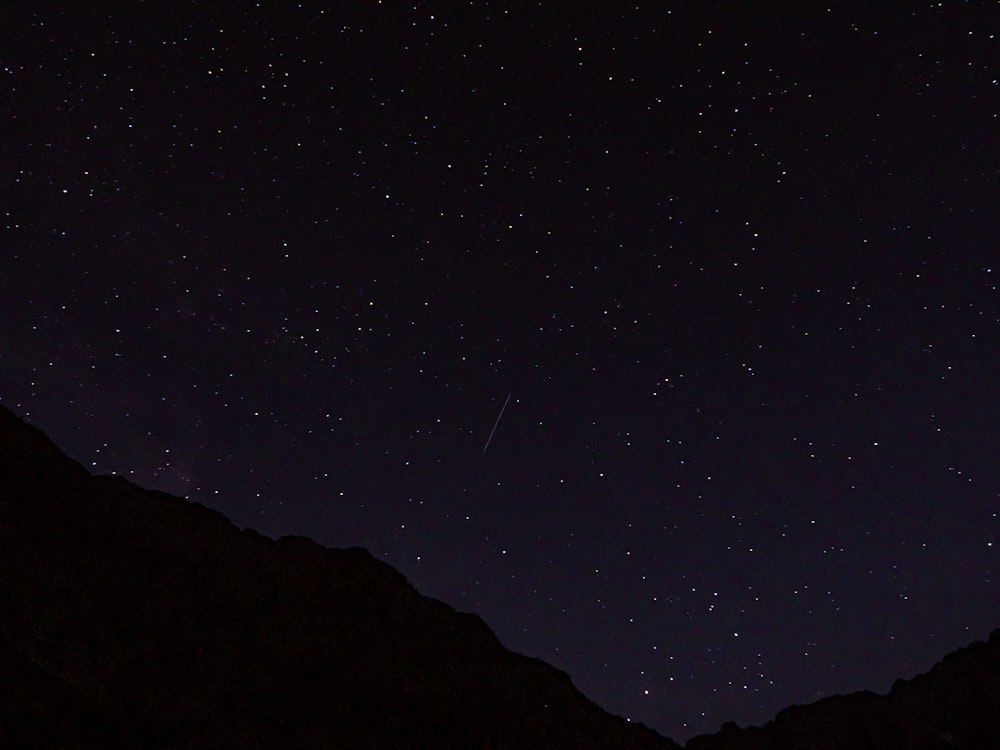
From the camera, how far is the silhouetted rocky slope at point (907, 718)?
40.9 meters

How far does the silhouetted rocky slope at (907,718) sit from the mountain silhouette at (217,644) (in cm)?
2188

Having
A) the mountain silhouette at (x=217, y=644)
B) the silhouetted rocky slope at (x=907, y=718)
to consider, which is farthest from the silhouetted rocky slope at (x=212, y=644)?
the silhouetted rocky slope at (x=907, y=718)

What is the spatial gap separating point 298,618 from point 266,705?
4.45 m

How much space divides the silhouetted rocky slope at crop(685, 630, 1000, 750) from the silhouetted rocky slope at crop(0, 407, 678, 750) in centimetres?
2473

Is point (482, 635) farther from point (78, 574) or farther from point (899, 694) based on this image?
point (899, 694)

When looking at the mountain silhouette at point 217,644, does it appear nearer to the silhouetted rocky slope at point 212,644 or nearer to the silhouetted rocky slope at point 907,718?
the silhouetted rocky slope at point 212,644

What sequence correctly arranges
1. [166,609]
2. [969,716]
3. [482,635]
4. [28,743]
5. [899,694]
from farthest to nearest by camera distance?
[899,694]
[969,716]
[482,635]
[166,609]
[28,743]

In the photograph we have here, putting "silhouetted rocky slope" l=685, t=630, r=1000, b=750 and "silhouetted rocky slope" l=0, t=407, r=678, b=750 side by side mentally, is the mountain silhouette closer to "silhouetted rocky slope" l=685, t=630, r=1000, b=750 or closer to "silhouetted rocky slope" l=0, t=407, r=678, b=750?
"silhouetted rocky slope" l=0, t=407, r=678, b=750

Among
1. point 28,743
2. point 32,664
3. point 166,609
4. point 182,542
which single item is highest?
point 182,542

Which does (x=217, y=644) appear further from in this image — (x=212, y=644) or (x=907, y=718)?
(x=907, y=718)

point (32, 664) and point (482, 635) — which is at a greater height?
point (482, 635)

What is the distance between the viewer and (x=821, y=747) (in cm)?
4303

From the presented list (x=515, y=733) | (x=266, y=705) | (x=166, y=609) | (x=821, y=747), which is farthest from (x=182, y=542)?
(x=821, y=747)

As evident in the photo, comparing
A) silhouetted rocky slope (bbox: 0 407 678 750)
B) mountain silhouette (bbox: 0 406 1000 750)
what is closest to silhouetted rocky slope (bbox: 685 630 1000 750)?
mountain silhouette (bbox: 0 406 1000 750)
